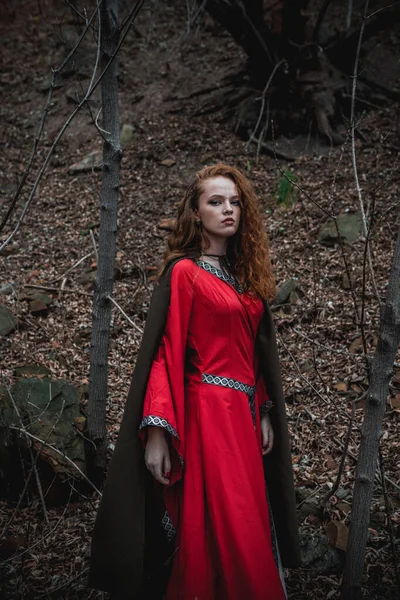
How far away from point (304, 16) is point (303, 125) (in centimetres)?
151

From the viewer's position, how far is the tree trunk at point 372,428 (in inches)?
78.1

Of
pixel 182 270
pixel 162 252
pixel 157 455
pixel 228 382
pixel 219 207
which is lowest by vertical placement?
pixel 157 455

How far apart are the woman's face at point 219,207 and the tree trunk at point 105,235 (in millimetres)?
753

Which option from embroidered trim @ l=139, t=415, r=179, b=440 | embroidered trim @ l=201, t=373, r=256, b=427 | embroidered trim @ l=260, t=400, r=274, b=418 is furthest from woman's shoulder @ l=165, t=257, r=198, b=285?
embroidered trim @ l=260, t=400, r=274, b=418

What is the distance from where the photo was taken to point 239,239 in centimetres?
261

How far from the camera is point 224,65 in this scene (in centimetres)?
919

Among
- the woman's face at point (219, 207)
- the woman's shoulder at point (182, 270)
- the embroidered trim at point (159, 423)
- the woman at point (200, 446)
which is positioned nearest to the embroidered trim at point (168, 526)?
the woman at point (200, 446)

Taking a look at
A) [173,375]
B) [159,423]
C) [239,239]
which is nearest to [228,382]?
[173,375]

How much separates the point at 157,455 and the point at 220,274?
2.87 feet

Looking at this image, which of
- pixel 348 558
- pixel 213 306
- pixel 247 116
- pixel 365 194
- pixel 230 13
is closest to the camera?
pixel 348 558

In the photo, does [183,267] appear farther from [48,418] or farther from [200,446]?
[48,418]

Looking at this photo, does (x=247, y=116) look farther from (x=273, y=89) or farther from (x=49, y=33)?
(x=49, y=33)

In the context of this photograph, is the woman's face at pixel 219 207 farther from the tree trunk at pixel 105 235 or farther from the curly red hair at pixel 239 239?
the tree trunk at pixel 105 235

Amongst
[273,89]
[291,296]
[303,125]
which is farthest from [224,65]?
[291,296]
